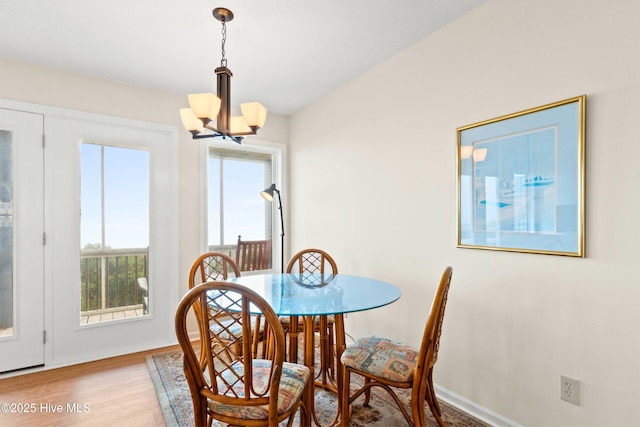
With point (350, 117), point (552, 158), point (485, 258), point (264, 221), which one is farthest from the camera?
point (264, 221)

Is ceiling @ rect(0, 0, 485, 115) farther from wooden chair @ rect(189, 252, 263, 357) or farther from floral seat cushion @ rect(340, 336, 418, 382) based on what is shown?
floral seat cushion @ rect(340, 336, 418, 382)

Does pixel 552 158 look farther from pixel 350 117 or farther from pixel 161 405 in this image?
pixel 161 405

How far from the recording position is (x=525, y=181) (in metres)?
1.79

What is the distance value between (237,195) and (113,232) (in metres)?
1.26

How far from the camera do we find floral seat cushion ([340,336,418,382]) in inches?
64.5

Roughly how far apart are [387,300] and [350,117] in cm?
186

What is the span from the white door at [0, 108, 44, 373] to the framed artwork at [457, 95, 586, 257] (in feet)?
10.4

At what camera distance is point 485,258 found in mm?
1995

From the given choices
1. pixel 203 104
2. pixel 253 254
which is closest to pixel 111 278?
pixel 253 254

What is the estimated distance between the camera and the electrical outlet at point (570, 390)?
1604 millimetres

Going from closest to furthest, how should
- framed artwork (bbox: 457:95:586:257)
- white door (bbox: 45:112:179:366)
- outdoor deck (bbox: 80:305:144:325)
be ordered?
framed artwork (bbox: 457:95:586:257) < white door (bbox: 45:112:179:366) < outdoor deck (bbox: 80:305:144:325)

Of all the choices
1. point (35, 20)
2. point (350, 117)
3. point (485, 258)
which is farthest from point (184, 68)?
point (485, 258)

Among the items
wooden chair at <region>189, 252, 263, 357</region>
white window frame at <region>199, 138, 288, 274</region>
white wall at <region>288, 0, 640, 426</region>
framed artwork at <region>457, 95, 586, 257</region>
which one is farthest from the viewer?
white window frame at <region>199, 138, 288, 274</region>

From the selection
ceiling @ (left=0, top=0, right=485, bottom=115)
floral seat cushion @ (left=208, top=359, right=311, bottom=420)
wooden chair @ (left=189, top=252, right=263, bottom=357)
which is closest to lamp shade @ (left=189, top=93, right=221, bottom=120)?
ceiling @ (left=0, top=0, right=485, bottom=115)
